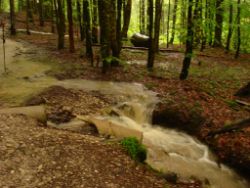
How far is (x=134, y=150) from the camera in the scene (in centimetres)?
952

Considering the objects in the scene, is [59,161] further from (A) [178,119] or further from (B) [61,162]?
(A) [178,119]

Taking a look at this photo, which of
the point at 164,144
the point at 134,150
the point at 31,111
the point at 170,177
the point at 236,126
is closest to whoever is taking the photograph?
the point at 170,177

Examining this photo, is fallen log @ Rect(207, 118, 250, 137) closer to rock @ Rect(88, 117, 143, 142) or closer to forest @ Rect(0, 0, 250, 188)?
forest @ Rect(0, 0, 250, 188)

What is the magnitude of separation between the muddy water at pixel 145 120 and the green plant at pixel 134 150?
75cm

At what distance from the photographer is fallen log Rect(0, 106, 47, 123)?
36.2ft

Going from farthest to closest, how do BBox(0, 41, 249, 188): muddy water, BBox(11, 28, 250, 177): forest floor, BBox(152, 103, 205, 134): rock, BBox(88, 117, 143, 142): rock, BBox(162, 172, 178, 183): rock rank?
BBox(152, 103, 205, 134): rock
BBox(11, 28, 250, 177): forest floor
BBox(88, 117, 143, 142): rock
BBox(0, 41, 249, 188): muddy water
BBox(162, 172, 178, 183): rock

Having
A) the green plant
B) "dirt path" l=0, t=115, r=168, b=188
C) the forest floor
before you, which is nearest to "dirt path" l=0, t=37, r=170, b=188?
"dirt path" l=0, t=115, r=168, b=188

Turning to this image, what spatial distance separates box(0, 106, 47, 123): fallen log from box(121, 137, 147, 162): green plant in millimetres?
2895

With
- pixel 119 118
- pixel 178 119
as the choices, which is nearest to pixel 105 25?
pixel 119 118

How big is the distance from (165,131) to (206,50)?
19.4 m

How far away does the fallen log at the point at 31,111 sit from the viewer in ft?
36.2

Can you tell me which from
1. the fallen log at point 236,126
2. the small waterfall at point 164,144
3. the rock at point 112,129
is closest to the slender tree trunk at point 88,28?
the small waterfall at point 164,144

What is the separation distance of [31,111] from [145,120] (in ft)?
14.7

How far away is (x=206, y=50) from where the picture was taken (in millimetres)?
30828
